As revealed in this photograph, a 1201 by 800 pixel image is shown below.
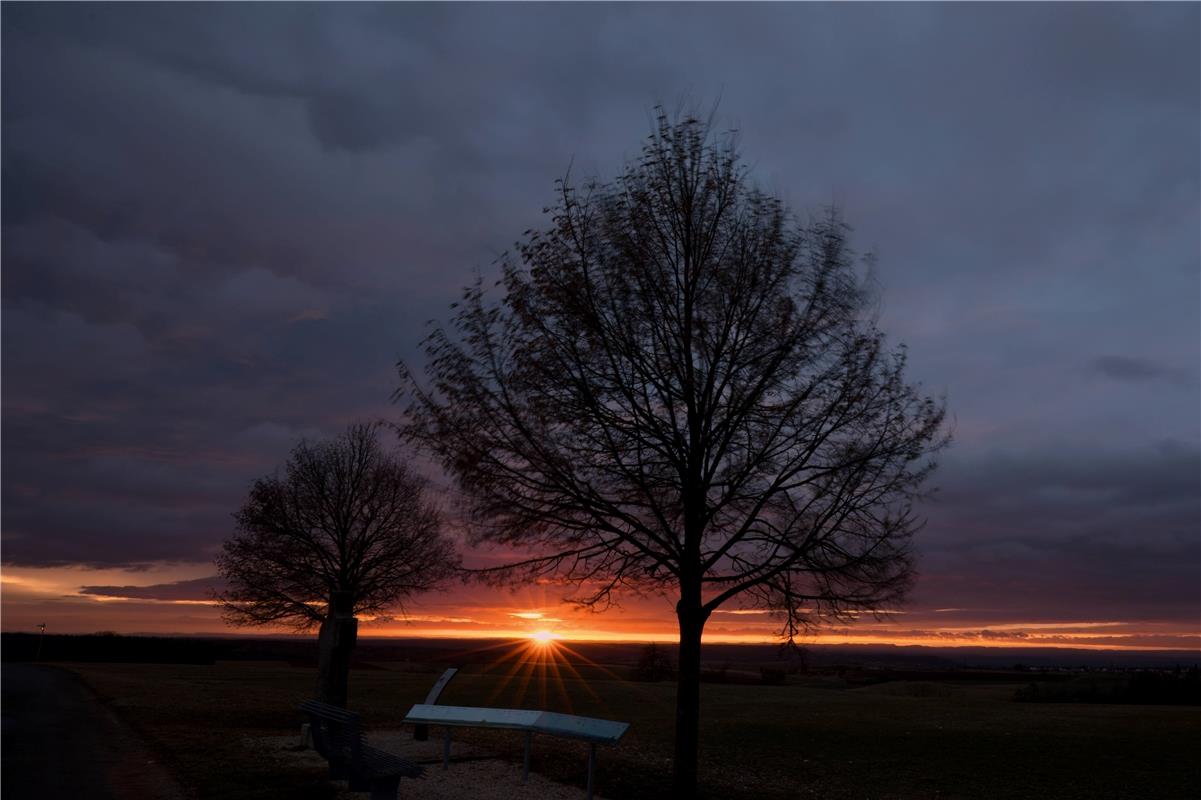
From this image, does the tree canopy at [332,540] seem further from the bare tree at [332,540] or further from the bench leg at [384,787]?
the bench leg at [384,787]

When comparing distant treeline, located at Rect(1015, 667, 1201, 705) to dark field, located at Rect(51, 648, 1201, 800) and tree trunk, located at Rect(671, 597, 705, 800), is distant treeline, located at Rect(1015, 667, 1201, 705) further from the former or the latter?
tree trunk, located at Rect(671, 597, 705, 800)

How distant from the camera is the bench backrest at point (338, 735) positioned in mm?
9469

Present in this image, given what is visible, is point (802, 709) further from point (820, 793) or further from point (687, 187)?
point (687, 187)

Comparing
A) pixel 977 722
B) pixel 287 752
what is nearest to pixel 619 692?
pixel 977 722

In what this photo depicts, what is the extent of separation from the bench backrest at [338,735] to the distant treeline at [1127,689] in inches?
988

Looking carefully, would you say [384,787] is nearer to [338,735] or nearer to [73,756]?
[338,735]

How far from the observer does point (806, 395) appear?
12156mm

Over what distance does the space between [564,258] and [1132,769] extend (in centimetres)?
1244

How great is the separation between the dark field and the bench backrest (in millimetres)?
1010

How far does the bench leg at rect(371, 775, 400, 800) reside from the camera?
9562 millimetres

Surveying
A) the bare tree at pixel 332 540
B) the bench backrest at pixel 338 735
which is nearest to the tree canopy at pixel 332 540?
the bare tree at pixel 332 540

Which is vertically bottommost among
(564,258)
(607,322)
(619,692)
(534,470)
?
(619,692)

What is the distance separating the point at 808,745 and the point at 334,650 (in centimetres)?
975

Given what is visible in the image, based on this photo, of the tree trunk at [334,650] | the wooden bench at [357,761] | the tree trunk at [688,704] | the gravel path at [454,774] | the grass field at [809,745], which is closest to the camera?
the wooden bench at [357,761]
